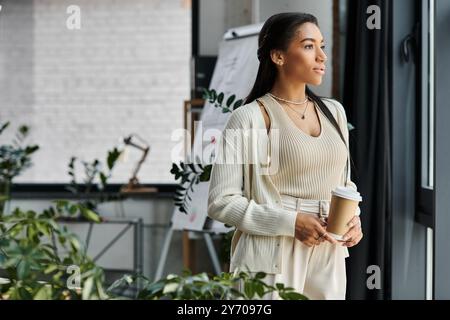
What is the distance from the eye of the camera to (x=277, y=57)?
0.88 metres

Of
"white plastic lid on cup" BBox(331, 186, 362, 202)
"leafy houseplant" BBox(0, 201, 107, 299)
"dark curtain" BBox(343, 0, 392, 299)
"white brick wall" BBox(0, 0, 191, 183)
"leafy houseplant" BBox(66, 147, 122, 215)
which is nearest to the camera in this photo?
"leafy houseplant" BBox(0, 201, 107, 299)

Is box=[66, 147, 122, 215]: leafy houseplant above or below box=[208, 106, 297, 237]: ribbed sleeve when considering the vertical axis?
below

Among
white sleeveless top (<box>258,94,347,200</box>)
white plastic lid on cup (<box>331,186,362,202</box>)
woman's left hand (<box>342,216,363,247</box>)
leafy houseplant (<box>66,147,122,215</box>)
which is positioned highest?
white sleeveless top (<box>258,94,347,200</box>)

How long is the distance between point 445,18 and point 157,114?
2676 mm

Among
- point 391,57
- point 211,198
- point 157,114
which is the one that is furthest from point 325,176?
point 157,114

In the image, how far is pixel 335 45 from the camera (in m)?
1.01

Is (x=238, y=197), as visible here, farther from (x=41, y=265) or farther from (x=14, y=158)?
(x=14, y=158)

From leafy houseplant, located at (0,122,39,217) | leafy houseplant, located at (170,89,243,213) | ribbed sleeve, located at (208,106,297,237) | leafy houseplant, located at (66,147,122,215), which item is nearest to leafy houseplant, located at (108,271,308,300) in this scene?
ribbed sleeve, located at (208,106,297,237)

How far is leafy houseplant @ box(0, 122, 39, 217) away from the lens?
11.2 ft

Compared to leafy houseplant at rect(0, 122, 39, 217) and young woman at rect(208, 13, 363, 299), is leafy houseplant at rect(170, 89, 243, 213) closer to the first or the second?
young woman at rect(208, 13, 363, 299)

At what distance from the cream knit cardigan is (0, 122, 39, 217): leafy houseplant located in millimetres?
2513

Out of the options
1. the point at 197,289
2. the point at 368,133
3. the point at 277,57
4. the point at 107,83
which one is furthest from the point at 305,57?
the point at 107,83

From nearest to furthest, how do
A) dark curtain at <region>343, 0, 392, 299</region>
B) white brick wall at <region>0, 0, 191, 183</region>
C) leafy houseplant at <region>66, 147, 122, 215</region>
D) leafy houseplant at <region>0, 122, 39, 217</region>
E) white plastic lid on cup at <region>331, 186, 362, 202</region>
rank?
1. white plastic lid on cup at <region>331, 186, 362, 202</region>
2. dark curtain at <region>343, 0, 392, 299</region>
3. leafy houseplant at <region>0, 122, 39, 217</region>
4. leafy houseplant at <region>66, 147, 122, 215</region>
5. white brick wall at <region>0, 0, 191, 183</region>
